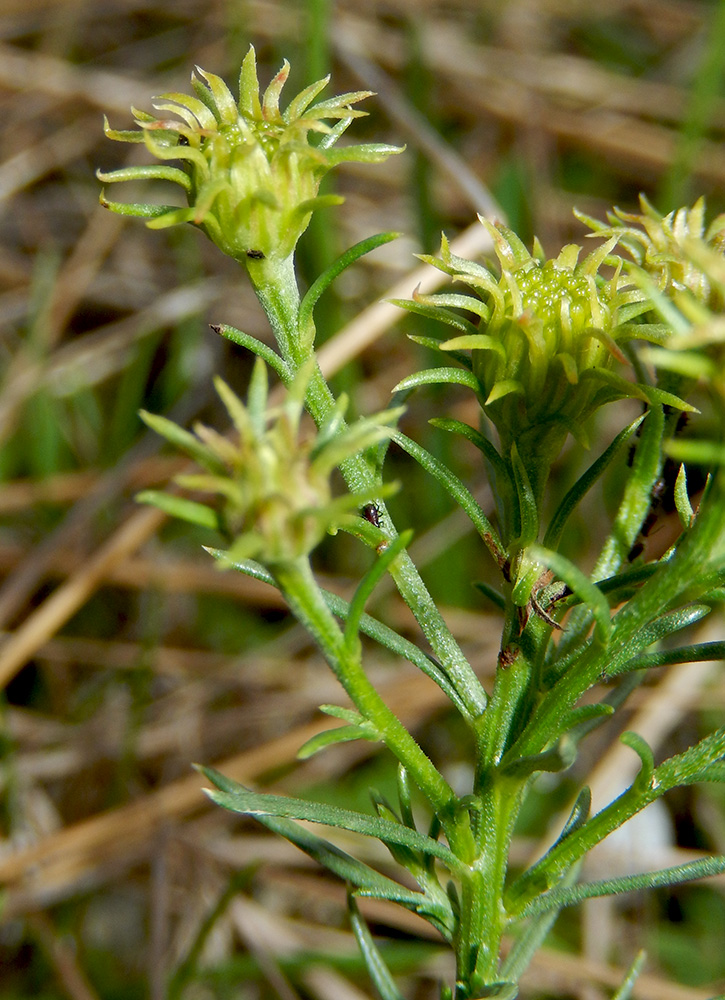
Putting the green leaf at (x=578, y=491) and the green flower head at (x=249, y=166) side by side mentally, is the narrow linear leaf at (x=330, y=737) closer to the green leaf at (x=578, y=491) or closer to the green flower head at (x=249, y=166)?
the green leaf at (x=578, y=491)

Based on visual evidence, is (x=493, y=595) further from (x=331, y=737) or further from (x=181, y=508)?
(x=181, y=508)

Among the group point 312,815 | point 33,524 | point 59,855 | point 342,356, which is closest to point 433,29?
point 342,356

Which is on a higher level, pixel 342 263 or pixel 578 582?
pixel 342 263

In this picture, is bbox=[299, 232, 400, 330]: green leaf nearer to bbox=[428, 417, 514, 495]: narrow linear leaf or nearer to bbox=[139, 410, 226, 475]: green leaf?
bbox=[428, 417, 514, 495]: narrow linear leaf

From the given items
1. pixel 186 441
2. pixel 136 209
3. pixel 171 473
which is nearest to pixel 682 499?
pixel 186 441

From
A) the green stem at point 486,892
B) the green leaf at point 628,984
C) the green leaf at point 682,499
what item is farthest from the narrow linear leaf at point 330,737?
the green leaf at point 628,984

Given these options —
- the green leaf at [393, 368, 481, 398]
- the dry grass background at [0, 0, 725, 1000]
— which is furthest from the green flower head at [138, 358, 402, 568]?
the dry grass background at [0, 0, 725, 1000]

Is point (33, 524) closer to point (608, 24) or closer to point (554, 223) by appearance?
point (554, 223)
